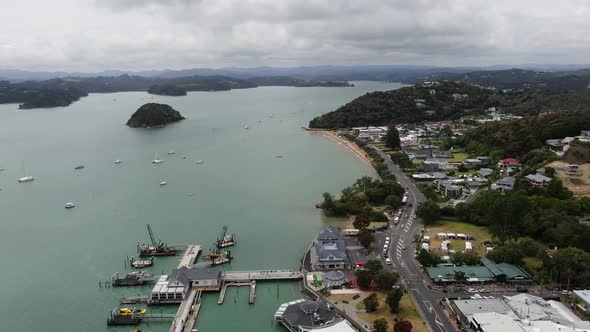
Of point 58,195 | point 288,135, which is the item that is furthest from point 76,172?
point 288,135

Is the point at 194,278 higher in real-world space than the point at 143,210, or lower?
higher

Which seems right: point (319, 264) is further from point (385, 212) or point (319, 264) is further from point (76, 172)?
point (76, 172)

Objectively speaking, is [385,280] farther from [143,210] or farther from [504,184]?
[143,210]

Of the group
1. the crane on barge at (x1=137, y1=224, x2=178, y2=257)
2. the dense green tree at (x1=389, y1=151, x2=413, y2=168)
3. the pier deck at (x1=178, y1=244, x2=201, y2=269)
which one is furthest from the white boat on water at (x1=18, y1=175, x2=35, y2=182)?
the dense green tree at (x1=389, y1=151, x2=413, y2=168)

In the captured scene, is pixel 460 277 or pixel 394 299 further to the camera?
pixel 460 277

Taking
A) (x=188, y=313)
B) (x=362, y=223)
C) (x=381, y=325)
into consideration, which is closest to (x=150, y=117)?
(x=362, y=223)

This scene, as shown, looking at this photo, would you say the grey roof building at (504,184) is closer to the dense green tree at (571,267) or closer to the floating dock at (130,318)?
the dense green tree at (571,267)
